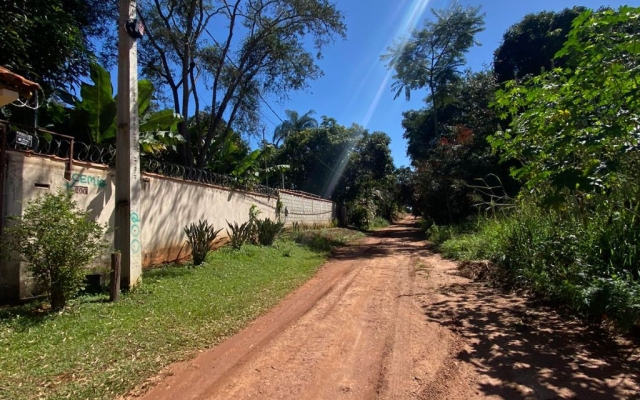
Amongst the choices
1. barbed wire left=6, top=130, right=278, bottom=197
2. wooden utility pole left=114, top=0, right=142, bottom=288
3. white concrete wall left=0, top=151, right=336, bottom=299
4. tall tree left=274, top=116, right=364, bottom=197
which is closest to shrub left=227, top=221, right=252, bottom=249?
white concrete wall left=0, top=151, right=336, bottom=299

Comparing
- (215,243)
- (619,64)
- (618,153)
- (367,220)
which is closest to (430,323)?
(618,153)

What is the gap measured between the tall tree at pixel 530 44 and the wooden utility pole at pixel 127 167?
20.0 meters

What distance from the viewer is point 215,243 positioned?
10445mm

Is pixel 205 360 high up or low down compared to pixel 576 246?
down

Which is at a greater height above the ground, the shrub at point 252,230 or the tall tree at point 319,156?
the tall tree at point 319,156

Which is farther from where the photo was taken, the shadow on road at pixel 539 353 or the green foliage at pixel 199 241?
the green foliage at pixel 199 241

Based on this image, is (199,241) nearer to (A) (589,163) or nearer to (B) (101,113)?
(B) (101,113)

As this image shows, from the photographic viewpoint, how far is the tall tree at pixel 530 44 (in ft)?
66.4

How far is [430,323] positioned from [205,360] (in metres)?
2.86

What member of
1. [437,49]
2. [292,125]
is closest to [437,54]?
[437,49]

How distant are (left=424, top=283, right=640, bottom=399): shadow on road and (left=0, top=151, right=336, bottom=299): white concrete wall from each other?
577 cm

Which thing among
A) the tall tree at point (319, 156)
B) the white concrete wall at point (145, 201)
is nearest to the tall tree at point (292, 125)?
the tall tree at point (319, 156)

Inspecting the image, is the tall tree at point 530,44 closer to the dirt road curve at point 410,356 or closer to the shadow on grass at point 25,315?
the dirt road curve at point 410,356

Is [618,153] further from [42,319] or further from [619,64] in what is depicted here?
[42,319]
